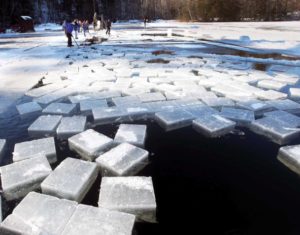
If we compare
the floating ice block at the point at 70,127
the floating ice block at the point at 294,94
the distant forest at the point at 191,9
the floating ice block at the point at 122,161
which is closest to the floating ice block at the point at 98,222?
the floating ice block at the point at 122,161

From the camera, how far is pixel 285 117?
10.7ft

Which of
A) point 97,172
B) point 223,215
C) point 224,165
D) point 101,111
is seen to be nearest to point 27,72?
point 101,111

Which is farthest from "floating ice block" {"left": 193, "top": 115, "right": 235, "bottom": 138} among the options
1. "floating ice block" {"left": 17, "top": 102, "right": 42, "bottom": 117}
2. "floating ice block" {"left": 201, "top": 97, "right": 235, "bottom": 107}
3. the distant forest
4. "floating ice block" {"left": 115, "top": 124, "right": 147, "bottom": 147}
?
the distant forest

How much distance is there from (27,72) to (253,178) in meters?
6.00

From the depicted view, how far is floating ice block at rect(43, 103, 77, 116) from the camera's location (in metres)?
3.57

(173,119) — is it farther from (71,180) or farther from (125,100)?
(71,180)

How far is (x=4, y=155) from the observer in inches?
104

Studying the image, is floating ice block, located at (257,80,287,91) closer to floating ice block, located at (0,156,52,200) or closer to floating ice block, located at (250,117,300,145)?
floating ice block, located at (250,117,300,145)

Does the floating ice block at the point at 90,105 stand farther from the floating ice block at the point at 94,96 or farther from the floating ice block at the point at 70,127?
the floating ice block at the point at 70,127

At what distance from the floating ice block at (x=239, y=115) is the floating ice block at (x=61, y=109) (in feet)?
7.08

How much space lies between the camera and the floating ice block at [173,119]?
3184 mm

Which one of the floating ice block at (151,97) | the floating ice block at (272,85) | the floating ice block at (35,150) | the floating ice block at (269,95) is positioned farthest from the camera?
the floating ice block at (272,85)

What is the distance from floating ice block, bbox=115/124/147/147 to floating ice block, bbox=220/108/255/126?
1206mm

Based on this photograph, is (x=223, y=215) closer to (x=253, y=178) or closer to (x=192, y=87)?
(x=253, y=178)
